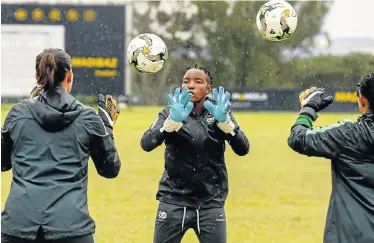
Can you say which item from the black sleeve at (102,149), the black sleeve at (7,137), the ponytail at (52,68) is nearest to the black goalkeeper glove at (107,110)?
the black sleeve at (102,149)

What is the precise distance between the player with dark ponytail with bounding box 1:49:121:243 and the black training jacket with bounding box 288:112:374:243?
49.7 inches

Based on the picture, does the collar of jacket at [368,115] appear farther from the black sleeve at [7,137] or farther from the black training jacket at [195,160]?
the black sleeve at [7,137]

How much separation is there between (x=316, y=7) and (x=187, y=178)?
178 ft

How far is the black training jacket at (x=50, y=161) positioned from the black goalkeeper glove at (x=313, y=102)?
50.0 inches

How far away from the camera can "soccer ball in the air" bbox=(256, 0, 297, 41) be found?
6.77m

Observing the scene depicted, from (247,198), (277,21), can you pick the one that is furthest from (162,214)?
(247,198)

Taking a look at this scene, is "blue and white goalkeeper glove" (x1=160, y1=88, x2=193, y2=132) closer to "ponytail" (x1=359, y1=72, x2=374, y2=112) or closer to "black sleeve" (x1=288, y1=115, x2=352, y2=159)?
"black sleeve" (x1=288, y1=115, x2=352, y2=159)

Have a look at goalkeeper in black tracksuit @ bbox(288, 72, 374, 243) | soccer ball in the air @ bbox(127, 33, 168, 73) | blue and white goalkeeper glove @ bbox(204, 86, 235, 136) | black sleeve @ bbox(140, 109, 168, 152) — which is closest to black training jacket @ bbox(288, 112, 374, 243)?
goalkeeper in black tracksuit @ bbox(288, 72, 374, 243)

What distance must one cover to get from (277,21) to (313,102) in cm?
224

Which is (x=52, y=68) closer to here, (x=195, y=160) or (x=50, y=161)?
(x=50, y=161)

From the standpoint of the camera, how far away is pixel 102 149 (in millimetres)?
4207

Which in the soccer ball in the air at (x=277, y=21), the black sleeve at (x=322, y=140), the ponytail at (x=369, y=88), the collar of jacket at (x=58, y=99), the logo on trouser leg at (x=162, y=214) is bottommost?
the logo on trouser leg at (x=162, y=214)

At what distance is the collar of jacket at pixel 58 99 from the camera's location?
13.5 feet

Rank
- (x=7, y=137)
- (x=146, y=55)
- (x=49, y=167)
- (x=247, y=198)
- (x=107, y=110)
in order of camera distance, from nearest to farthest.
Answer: (x=49, y=167) < (x=7, y=137) < (x=107, y=110) < (x=146, y=55) < (x=247, y=198)
